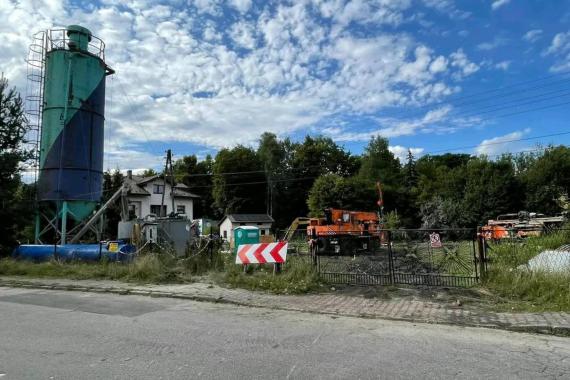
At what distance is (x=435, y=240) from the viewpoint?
1292 centimetres

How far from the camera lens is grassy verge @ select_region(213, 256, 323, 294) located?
38.6ft

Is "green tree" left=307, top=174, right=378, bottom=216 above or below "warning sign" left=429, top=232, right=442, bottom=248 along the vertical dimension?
above

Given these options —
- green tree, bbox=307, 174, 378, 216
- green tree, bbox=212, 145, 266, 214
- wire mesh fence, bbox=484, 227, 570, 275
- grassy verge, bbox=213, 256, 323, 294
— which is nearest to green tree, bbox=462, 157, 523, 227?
green tree, bbox=307, 174, 378, 216

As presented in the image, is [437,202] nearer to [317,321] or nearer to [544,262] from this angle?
[544,262]

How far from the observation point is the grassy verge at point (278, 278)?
11.8 metres

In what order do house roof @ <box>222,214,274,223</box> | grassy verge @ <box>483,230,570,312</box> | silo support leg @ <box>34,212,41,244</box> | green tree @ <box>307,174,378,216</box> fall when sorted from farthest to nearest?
house roof @ <box>222,214,274,223</box>, green tree @ <box>307,174,378,216</box>, silo support leg @ <box>34,212,41,244</box>, grassy verge @ <box>483,230,570,312</box>

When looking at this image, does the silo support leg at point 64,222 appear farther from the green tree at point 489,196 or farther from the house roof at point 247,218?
the green tree at point 489,196

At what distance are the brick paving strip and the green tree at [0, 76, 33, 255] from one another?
797cm

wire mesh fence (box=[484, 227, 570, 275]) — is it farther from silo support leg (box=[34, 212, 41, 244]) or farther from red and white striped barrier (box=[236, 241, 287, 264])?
silo support leg (box=[34, 212, 41, 244])

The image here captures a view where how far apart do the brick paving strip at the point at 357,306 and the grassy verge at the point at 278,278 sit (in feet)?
1.34

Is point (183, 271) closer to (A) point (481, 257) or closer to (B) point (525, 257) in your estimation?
(A) point (481, 257)

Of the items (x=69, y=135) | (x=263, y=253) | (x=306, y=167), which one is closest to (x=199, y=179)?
(x=306, y=167)

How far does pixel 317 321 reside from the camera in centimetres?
849

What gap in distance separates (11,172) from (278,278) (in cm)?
1566
